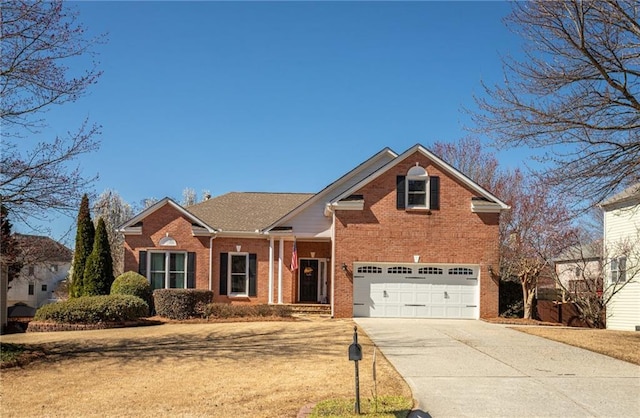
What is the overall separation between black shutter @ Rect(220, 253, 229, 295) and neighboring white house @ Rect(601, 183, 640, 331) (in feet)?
52.6

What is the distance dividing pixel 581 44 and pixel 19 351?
1402 centimetres

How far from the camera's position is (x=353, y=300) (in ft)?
73.8

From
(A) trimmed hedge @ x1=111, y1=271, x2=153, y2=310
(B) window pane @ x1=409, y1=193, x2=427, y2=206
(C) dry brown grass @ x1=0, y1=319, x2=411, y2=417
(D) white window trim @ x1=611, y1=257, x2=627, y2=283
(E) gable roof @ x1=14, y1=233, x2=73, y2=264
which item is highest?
(B) window pane @ x1=409, y1=193, x2=427, y2=206

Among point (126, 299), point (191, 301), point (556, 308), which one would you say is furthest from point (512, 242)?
point (126, 299)

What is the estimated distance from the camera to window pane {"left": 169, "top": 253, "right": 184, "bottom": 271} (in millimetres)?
25875

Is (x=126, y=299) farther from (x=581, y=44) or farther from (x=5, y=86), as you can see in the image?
(x=581, y=44)

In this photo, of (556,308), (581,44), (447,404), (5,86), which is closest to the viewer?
(447,404)

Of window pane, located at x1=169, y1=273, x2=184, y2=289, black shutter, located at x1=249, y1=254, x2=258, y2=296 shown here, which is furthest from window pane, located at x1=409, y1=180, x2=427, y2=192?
window pane, located at x1=169, y1=273, x2=184, y2=289

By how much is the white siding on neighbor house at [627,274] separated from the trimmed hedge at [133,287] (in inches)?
749

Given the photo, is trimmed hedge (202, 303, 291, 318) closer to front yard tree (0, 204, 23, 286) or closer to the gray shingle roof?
the gray shingle roof

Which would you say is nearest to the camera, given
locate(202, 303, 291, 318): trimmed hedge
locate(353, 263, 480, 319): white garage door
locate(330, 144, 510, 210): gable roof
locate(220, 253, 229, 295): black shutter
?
locate(202, 303, 291, 318): trimmed hedge

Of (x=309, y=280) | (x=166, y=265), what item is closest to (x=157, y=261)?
(x=166, y=265)

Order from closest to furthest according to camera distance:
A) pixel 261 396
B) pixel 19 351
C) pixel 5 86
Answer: pixel 261 396, pixel 5 86, pixel 19 351

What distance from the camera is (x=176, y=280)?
1016 inches
